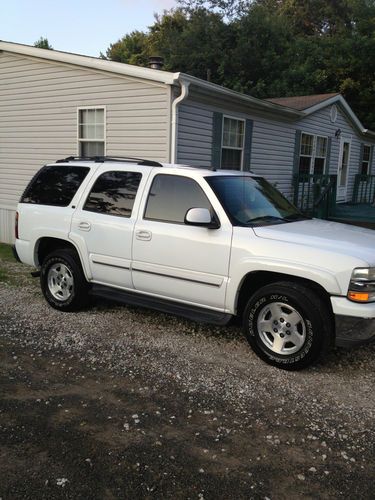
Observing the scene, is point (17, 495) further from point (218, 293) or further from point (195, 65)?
point (195, 65)

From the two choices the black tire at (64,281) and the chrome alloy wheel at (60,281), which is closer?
the black tire at (64,281)

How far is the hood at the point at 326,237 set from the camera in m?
4.07

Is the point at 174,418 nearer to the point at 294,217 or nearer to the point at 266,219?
the point at 266,219

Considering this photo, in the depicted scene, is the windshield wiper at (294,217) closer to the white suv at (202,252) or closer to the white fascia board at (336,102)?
the white suv at (202,252)

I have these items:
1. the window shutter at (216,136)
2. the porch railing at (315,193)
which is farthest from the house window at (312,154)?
the window shutter at (216,136)

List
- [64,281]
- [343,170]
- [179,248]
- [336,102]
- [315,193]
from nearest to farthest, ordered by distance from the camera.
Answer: [179,248]
[64,281]
[315,193]
[336,102]
[343,170]

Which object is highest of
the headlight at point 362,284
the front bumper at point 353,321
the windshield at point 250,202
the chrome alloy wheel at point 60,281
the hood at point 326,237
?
the windshield at point 250,202

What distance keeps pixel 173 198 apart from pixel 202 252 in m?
0.76

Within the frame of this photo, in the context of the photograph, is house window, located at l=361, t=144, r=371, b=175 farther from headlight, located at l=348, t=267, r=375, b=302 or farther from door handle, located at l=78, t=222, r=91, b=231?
headlight, located at l=348, t=267, r=375, b=302

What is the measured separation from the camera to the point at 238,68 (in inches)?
1114

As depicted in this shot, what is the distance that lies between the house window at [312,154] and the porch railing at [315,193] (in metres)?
0.50

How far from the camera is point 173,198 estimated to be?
5.03m

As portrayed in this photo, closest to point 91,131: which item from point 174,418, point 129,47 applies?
point 174,418

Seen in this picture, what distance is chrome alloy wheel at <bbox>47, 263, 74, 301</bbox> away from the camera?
5.83 m
